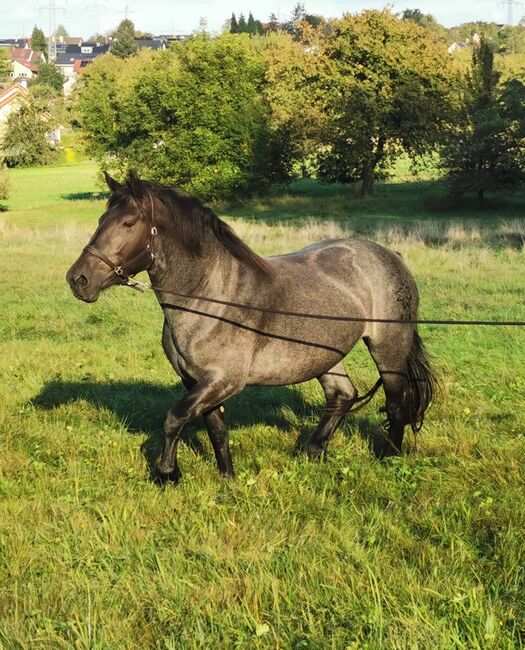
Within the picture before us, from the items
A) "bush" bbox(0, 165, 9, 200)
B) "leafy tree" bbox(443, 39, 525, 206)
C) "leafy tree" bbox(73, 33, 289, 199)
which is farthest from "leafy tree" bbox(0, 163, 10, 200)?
"leafy tree" bbox(443, 39, 525, 206)

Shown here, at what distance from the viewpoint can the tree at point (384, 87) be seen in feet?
131

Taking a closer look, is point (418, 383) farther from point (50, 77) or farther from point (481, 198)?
point (50, 77)

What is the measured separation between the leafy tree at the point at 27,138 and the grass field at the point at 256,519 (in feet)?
226

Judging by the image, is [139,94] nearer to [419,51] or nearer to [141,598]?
[419,51]

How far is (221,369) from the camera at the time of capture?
5.54 meters

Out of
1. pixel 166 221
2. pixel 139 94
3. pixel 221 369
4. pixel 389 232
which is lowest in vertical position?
pixel 389 232

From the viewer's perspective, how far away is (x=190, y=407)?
544 cm

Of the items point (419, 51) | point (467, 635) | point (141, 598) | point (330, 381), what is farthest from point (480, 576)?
point (419, 51)

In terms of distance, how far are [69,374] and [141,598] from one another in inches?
233

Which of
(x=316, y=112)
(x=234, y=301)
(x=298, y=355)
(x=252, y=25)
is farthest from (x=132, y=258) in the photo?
(x=252, y=25)

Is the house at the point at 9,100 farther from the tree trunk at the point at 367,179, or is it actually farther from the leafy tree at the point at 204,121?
the tree trunk at the point at 367,179

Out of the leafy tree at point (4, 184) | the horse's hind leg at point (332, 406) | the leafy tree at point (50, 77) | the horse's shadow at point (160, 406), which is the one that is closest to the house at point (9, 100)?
the leafy tree at point (4, 184)

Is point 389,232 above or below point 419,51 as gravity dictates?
below

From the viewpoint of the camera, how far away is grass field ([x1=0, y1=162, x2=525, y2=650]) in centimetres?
385
